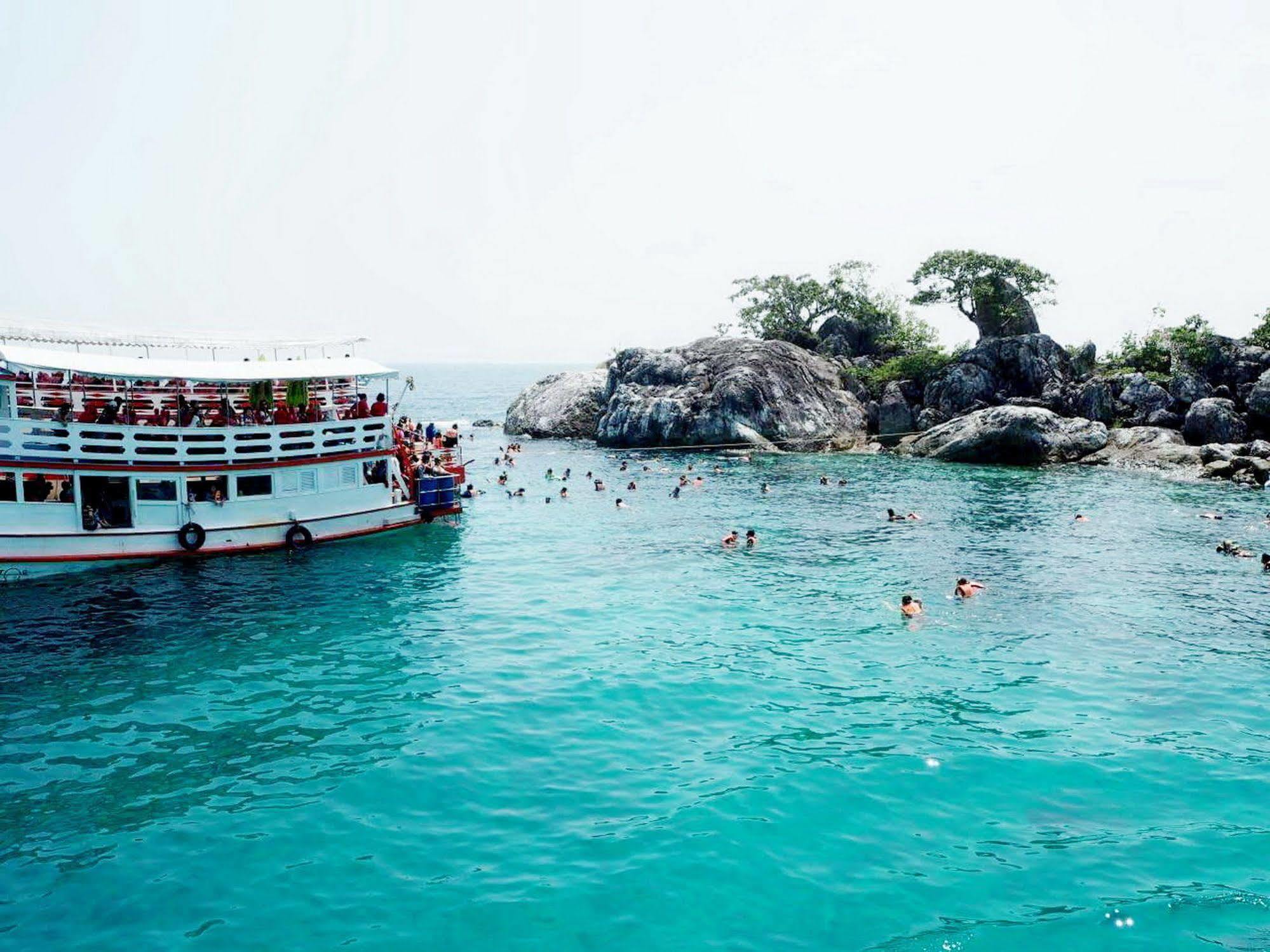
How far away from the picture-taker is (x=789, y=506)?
154 ft

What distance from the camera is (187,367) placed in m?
34.4

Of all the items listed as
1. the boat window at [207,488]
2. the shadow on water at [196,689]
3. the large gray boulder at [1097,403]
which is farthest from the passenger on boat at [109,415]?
the large gray boulder at [1097,403]

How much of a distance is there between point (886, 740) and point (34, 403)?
33.4 meters

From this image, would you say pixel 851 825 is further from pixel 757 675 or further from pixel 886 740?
pixel 757 675

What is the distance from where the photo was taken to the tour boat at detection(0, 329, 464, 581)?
31.4 meters

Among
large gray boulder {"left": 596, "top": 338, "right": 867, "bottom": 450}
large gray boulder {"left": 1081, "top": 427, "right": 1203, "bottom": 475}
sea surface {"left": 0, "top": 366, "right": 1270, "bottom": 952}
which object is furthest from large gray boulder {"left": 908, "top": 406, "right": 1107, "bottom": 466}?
sea surface {"left": 0, "top": 366, "right": 1270, "bottom": 952}

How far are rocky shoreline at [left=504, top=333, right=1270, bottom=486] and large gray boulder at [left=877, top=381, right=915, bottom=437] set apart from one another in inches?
4.7

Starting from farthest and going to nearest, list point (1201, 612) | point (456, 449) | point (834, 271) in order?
1. point (834, 271)
2. point (456, 449)
3. point (1201, 612)

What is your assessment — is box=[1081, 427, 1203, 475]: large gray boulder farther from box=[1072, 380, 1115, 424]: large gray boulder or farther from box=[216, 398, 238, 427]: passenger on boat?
box=[216, 398, 238, 427]: passenger on boat

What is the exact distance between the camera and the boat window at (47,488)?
3147cm

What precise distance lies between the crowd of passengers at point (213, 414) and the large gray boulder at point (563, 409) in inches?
1728

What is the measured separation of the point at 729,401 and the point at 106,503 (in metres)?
48.7

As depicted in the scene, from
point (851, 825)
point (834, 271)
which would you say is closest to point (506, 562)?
point (851, 825)

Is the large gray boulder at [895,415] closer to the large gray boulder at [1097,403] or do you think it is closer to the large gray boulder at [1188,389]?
the large gray boulder at [1097,403]
